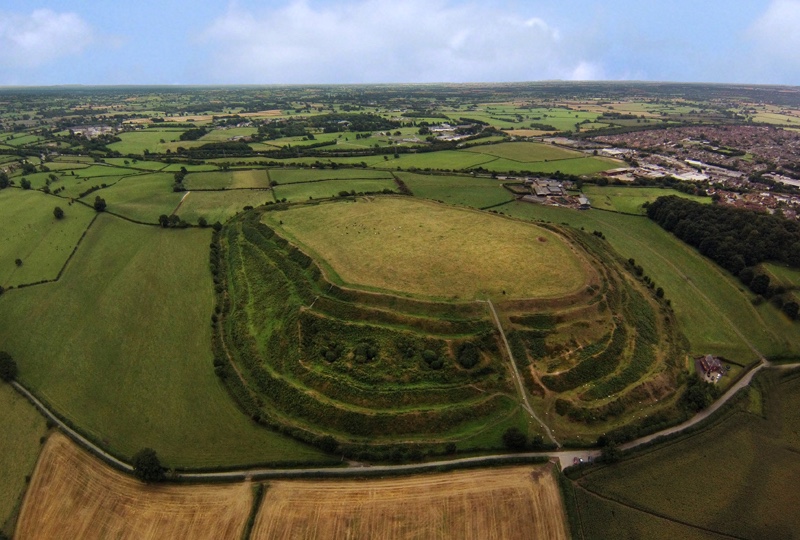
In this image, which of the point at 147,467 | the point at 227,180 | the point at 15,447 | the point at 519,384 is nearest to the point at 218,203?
the point at 227,180

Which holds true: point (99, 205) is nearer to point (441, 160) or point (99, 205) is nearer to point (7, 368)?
point (7, 368)

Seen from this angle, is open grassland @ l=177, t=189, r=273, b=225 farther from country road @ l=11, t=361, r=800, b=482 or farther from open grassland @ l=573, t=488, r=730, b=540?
open grassland @ l=573, t=488, r=730, b=540

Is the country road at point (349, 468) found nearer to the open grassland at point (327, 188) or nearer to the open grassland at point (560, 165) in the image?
the open grassland at point (327, 188)

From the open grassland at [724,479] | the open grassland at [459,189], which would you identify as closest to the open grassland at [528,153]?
the open grassland at [459,189]

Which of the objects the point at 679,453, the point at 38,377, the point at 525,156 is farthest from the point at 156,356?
the point at 525,156

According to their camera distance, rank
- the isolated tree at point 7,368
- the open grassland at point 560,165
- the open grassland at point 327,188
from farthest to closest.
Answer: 1. the open grassland at point 560,165
2. the open grassland at point 327,188
3. the isolated tree at point 7,368

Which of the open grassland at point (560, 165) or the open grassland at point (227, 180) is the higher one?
the open grassland at point (560, 165)

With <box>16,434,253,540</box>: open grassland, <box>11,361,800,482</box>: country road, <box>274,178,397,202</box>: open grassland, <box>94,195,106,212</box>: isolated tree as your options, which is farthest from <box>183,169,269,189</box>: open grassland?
<box>16,434,253,540</box>: open grassland
